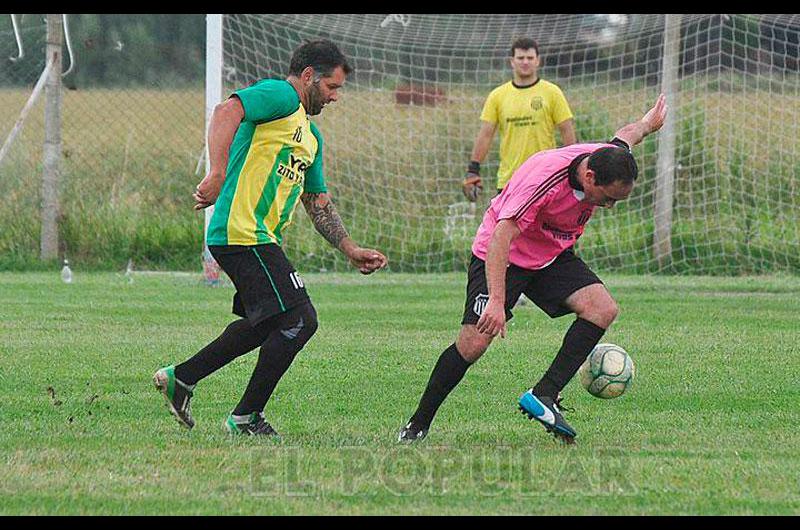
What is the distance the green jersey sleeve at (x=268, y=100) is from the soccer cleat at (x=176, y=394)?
3.88ft

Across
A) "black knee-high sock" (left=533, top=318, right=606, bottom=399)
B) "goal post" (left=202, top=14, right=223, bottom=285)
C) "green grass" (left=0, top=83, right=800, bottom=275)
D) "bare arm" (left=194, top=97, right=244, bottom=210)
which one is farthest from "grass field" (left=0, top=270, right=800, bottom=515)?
"green grass" (left=0, top=83, right=800, bottom=275)

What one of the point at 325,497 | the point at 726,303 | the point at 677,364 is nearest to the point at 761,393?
the point at 677,364

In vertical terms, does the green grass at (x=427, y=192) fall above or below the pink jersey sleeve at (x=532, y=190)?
below

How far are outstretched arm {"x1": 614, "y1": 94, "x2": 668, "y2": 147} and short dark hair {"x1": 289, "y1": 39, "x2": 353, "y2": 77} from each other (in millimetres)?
1353

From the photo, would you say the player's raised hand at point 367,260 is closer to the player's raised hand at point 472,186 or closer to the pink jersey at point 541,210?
the pink jersey at point 541,210

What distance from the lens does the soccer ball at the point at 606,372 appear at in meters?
6.21

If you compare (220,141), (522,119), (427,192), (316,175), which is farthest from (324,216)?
(427,192)

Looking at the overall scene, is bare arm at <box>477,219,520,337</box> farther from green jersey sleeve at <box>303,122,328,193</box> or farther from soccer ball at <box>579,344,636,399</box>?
green jersey sleeve at <box>303,122,328,193</box>

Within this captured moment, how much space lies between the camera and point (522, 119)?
1079 cm

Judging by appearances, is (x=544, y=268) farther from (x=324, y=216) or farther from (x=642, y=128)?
(x=324, y=216)

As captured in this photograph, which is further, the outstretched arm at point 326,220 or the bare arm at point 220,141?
the outstretched arm at point 326,220

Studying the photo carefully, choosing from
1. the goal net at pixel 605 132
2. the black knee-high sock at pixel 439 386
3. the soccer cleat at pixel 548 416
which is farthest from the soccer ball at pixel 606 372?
the goal net at pixel 605 132

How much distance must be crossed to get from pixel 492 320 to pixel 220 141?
1296mm
